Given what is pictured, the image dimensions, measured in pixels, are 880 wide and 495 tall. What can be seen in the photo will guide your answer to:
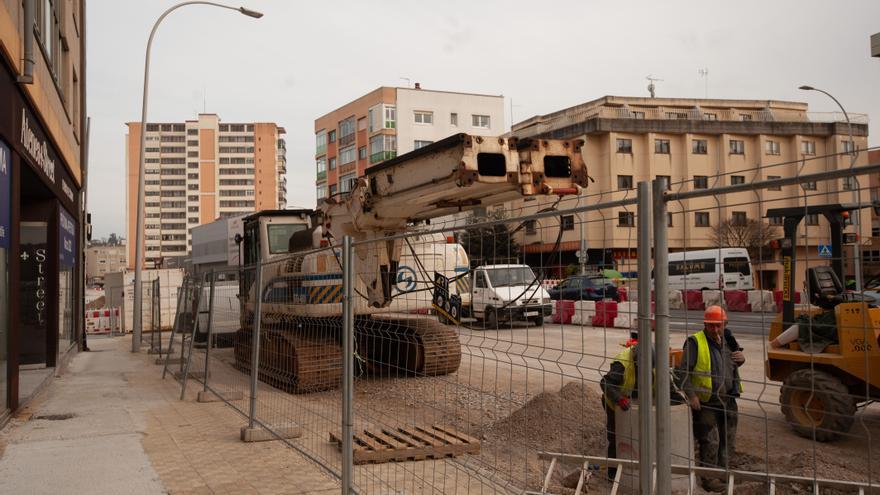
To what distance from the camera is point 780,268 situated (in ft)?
8.43

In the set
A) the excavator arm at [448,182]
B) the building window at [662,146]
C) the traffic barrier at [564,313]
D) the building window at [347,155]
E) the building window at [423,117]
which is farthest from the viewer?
the building window at [347,155]

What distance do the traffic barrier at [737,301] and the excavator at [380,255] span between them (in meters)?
3.00

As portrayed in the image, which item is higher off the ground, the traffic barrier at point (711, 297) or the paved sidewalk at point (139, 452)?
the traffic barrier at point (711, 297)

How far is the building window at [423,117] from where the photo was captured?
61.9m

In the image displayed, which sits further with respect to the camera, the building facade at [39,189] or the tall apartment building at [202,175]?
the tall apartment building at [202,175]

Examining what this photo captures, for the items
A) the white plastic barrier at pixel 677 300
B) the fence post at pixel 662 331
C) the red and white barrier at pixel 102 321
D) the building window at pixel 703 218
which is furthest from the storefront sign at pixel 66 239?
the fence post at pixel 662 331

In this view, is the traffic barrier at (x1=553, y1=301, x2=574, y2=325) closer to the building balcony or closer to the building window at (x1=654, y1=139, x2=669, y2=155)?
the building window at (x1=654, y1=139, x2=669, y2=155)

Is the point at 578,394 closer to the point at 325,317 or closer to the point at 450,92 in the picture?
the point at 325,317

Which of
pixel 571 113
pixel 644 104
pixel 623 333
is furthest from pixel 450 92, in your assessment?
pixel 623 333

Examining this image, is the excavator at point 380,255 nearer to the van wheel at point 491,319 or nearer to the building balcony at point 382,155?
the van wheel at point 491,319

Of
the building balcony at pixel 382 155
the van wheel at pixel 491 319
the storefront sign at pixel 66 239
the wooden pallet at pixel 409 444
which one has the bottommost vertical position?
the wooden pallet at pixel 409 444

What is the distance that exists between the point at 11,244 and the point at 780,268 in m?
8.40

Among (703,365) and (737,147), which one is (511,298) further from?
(737,147)

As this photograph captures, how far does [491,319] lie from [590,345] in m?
0.54
